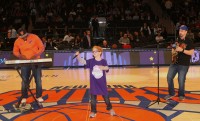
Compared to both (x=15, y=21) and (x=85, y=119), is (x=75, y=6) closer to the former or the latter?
(x=15, y=21)

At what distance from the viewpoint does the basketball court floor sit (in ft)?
27.2

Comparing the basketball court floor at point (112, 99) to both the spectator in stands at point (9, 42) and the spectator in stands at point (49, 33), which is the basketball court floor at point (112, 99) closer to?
the spectator in stands at point (9, 42)

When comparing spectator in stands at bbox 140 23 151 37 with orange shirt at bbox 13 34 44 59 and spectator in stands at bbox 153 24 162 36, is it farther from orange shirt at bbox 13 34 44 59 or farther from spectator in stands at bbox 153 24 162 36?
orange shirt at bbox 13 34 44 59

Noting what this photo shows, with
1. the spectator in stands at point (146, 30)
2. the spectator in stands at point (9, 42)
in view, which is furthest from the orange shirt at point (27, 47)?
the spectator in stands at point (146, 30)

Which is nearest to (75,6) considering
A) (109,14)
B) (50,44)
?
(109,14)

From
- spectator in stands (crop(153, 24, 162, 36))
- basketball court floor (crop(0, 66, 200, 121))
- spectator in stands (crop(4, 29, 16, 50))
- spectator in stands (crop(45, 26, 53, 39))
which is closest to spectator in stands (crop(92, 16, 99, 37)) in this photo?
spectator in stands (crop(45, 26, 53, 39))

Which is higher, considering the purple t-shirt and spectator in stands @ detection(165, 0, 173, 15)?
spectator in stands @ detection(165, 0, 173, 15)

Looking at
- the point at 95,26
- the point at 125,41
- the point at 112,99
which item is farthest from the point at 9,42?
the point at 112,99

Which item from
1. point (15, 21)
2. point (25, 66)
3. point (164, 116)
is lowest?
point (164, 116)

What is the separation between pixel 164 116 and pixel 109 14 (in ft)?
55.9

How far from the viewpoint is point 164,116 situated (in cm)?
823

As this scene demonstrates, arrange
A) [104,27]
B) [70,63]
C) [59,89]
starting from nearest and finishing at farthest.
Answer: [59,89] → [70,63] → [104,27]

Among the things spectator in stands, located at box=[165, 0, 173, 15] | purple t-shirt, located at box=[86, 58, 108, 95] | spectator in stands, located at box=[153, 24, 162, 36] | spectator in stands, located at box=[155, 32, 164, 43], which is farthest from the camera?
spectator in stands, located at box=[165, 0, 173, 15]

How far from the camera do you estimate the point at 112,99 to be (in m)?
Result: 10.2
